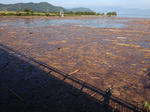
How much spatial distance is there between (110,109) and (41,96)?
159 centimetres

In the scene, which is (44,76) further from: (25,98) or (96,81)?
(96,81)

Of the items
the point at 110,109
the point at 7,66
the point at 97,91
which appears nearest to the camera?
the point at 110,109

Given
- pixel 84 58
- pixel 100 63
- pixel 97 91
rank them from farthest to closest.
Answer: pixel 84 58
pixel 100 63
pixel 97 91

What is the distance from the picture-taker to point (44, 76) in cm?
401

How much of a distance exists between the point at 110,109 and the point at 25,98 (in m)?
1.91

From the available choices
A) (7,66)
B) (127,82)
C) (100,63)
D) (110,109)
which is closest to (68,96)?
(110,109)

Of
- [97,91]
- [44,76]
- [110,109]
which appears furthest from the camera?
[44,76]

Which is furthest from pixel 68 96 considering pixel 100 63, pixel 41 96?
pixel 100 63

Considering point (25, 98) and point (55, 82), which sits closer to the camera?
point (25, 98)

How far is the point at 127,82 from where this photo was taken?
3.79m

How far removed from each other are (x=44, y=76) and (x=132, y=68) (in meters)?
3.15

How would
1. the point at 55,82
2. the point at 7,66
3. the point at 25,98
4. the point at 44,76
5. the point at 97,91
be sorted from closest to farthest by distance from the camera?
the point at 25,98 < the point at 97,91 < the point at 55,82 < the point at 44,76 < the point at 7,66

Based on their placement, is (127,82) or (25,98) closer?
(25,98)

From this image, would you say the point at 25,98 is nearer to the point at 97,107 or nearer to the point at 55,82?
the point at 55,82
